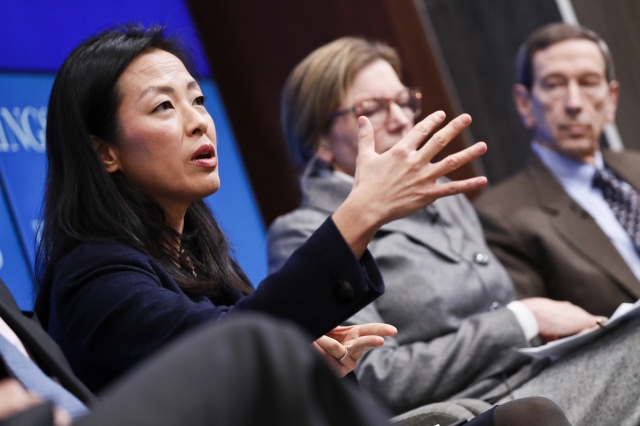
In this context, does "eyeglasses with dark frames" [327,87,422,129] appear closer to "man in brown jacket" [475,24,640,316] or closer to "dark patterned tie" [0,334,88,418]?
"man in brown jacket" [475,24,640,316]

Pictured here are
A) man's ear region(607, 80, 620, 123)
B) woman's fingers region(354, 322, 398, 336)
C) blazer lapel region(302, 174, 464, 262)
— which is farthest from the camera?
man's ear region(607, 80, 620, 123)

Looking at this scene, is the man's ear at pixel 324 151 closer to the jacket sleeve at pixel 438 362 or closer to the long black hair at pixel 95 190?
the jacket sleeve at pixel 438 362

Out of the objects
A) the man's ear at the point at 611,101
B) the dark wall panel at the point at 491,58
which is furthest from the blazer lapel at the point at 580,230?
the dark wall panel at the point at 491,58

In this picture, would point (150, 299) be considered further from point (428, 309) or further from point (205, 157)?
point (428, 309)

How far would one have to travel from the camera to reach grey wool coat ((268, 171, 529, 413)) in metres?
2.12

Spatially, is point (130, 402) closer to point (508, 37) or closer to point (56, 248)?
point (56, 248)

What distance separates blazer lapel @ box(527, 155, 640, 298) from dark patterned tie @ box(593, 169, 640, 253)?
15 cm

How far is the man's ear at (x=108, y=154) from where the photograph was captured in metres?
1.72

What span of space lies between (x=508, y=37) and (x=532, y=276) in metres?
1.81

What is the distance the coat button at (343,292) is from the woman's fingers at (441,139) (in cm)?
26

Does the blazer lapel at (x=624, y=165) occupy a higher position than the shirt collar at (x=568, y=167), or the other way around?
the shirt collar at (x=568, y=167)

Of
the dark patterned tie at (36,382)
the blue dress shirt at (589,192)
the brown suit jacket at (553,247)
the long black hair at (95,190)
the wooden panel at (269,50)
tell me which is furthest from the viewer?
the wooden panel at (269,50)

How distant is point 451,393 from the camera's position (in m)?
2.16

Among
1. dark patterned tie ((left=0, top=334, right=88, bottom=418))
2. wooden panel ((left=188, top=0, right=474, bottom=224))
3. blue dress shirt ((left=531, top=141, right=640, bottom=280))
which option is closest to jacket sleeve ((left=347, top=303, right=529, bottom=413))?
blue dress shirt ((left=531, top=141, right=640, bottom=280))
